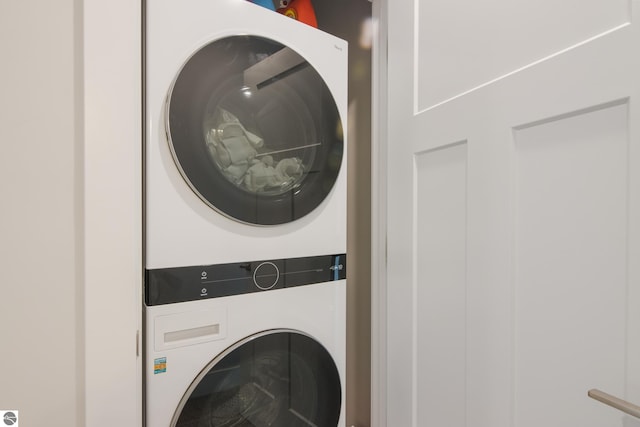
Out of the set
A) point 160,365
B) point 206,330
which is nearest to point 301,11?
point 206,330

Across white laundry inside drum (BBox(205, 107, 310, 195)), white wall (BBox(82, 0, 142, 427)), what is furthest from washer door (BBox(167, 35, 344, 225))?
white wall (BBox(82, 0, 142, 427))

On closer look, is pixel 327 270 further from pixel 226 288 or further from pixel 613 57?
pixel 613 57

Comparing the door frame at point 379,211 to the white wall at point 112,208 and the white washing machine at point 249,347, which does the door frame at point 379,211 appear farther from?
the white wall at point 112,208

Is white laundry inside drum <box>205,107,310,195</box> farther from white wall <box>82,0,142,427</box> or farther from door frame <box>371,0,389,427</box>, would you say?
door frame <box>371,0,389,427</box>

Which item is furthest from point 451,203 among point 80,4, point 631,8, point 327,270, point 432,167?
point 80,4

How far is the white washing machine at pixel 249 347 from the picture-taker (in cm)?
85

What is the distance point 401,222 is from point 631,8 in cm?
76

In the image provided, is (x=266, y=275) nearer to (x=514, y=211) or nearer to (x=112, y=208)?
(x=112, y=208)

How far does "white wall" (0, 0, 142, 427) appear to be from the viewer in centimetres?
71

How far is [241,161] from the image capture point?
3.15 feet
